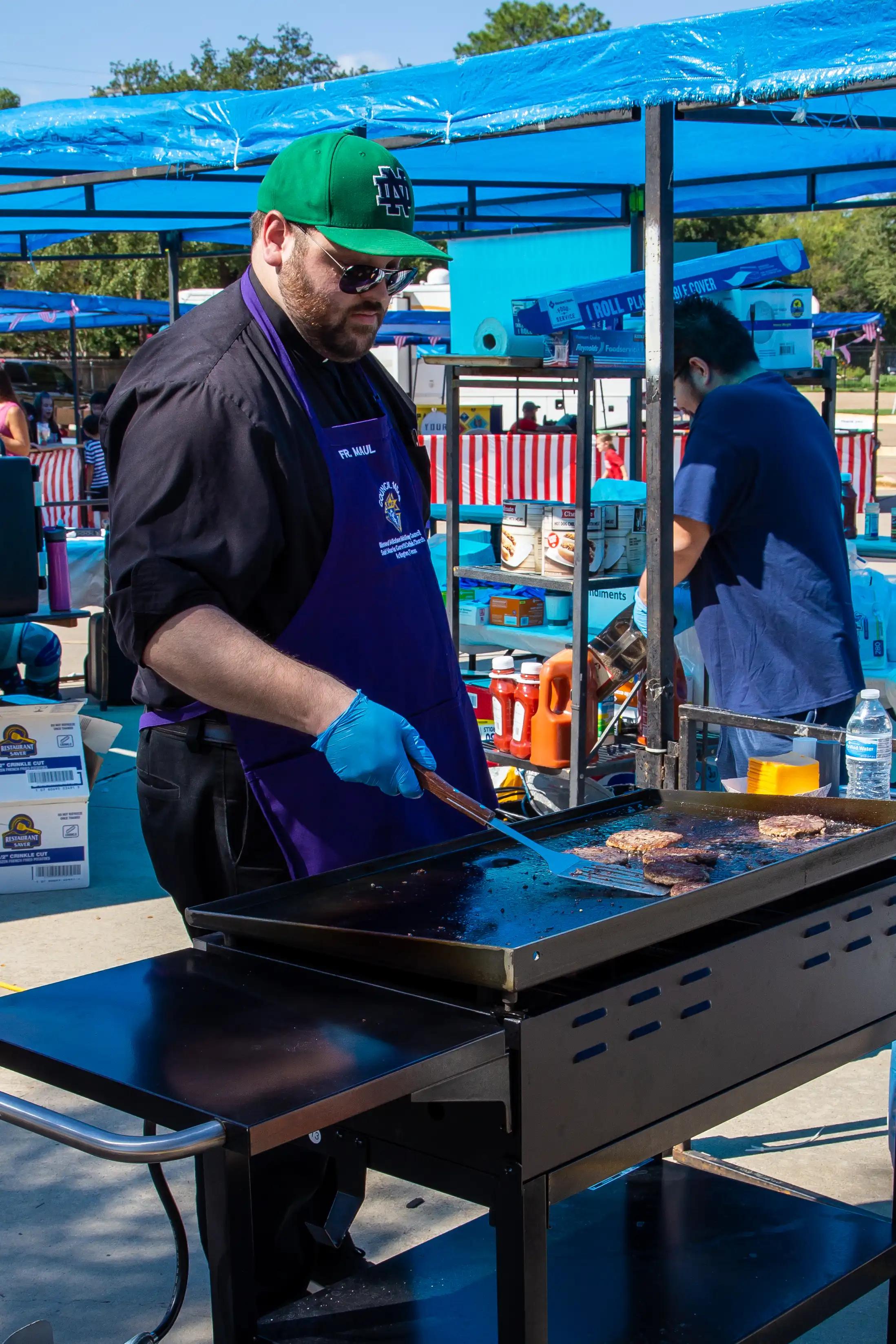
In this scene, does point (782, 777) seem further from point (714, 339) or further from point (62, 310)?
point (62, 310)

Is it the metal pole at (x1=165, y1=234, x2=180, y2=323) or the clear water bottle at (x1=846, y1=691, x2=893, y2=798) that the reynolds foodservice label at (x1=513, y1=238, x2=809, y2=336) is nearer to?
the clear water bottle at (x1=846, y1=691, x2=893, y2=798)

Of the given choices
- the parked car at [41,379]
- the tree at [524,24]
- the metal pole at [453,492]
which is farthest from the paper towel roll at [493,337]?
the tree at [524,24]

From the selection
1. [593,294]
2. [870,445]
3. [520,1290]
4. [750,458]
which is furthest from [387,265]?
[870,445]

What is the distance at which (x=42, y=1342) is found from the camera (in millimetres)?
1631

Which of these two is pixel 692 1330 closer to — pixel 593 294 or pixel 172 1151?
pixel 172 1151

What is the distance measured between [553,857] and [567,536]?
258cm

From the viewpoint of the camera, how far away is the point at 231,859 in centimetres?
208

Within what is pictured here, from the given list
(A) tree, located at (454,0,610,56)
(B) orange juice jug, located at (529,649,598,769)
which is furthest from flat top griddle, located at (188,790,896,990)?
(A) tree, located at (454,0,610,56)

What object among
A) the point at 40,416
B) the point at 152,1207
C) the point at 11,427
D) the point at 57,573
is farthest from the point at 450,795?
the point at 40,416

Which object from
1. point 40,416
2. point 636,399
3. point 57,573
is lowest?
point 57,573

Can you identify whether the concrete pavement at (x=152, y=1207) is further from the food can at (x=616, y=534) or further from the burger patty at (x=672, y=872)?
the food can at (x=616, y=534)

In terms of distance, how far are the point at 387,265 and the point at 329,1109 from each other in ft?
4.01

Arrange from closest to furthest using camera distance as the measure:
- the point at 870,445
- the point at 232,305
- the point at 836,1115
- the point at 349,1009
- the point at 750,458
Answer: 1. the point at 349,1009
2. the point at 232,305
3. the point at 836,1115
4. the point at 750,458
5. the point at 870,445

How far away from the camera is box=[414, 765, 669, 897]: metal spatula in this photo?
182 centimetres
